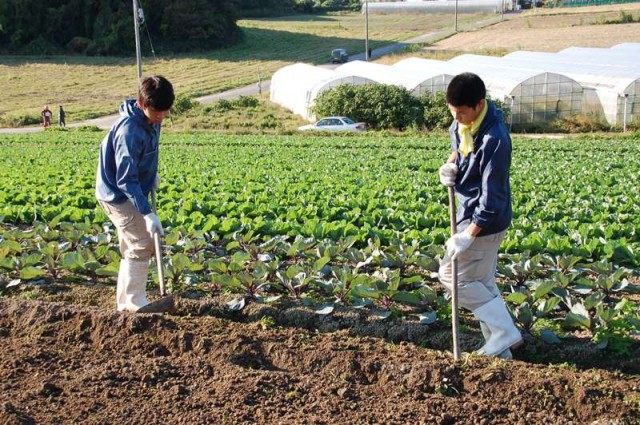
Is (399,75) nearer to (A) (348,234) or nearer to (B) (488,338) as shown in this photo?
(A) (348,234)

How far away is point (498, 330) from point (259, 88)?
4233 cm

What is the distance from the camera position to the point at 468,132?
4.59 m

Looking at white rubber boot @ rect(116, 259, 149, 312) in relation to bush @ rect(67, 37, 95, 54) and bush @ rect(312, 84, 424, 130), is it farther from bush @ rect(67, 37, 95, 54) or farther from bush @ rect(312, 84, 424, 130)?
bush @ rect(67, 37, 95, 54)

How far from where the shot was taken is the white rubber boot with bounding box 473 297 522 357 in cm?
486

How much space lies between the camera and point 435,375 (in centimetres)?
446

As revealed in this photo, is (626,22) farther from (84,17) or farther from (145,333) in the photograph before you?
(145,333)

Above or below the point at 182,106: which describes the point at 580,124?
below

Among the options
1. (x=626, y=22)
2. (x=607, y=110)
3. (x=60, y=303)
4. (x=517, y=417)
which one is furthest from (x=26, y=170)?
(x=626, y=22)

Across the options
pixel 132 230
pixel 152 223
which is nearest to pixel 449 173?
pixel 152 223

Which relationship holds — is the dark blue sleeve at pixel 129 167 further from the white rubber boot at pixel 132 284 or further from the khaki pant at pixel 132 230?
the white rubber boot at pixel 132 284

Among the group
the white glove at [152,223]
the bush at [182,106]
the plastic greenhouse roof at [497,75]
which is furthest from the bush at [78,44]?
the white glove at [152,223]

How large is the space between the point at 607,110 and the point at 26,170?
2083cm

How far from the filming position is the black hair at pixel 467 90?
4430 mm

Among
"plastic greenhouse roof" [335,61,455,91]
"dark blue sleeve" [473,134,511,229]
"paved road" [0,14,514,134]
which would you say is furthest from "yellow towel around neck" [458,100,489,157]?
"paved road" [0,14,514,134]
